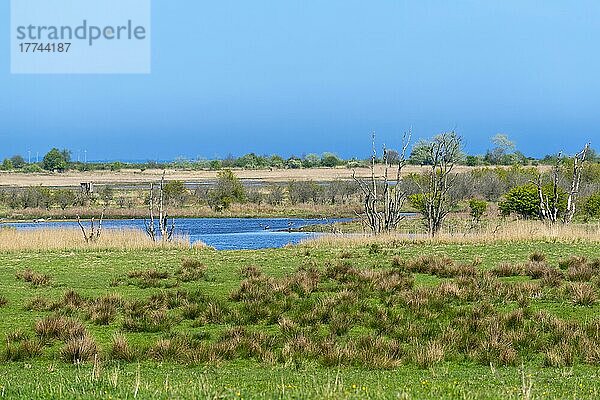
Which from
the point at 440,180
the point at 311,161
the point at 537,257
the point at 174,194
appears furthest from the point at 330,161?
the point at 537,257

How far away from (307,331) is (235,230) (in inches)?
1346

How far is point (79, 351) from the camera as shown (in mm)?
9773

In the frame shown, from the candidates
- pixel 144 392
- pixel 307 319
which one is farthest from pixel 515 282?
pixel 144 392

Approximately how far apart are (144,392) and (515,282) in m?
9.24

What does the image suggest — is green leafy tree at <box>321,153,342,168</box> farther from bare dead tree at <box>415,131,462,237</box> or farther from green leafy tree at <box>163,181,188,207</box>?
bare dead tree at <box>415,131,462,237</box>

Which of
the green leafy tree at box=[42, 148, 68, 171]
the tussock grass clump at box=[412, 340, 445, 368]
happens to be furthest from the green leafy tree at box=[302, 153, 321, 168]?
the tussock grass clump at box=[412, 340, 445, 368]

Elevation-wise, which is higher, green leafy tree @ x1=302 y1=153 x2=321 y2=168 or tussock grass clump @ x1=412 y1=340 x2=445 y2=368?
green leafy tree @ x1=302 y1=153 x2=321 y2=168

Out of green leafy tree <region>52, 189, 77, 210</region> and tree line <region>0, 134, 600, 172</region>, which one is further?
tree line <region>0, 134, 600, 172</region>

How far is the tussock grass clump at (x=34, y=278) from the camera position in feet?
50.5

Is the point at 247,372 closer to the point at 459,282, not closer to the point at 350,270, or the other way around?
the point at 459,282

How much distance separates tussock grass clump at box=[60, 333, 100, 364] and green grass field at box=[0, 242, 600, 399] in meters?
0.02

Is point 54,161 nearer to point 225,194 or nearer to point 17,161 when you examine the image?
point 17,161

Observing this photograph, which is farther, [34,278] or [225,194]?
[225,194]

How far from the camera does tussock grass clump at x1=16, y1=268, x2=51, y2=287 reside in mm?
15383
